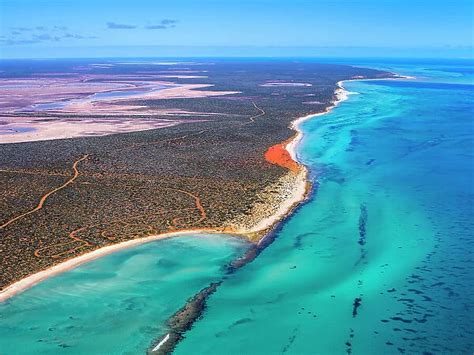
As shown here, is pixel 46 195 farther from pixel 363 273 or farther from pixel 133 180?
pixel 363 273

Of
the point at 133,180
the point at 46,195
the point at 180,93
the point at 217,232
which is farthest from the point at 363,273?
the point at 180,93

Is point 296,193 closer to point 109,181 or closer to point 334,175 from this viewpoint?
point 334,175

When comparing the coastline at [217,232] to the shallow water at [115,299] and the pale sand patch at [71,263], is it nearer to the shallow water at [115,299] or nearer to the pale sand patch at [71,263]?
the pale sand patch at [71,263]

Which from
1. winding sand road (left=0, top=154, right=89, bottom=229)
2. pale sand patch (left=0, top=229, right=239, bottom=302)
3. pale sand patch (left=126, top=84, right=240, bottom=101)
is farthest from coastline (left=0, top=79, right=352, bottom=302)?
pale sand patch (left=126, top=84, right=240, bottom=101)

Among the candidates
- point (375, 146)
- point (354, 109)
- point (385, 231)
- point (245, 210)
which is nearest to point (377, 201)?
point (385, 231)

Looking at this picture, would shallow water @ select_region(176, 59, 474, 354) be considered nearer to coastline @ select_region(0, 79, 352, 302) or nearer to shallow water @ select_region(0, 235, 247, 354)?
coastline @ select_region(0, 79, 352, 302)
